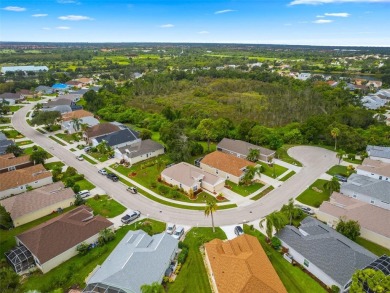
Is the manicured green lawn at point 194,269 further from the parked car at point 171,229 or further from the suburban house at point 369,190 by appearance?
the suburban house at point 369,190

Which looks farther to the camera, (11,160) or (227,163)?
(11,160)

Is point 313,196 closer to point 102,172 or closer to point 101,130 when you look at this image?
point 102,172

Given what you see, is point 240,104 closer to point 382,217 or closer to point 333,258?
point 382,217

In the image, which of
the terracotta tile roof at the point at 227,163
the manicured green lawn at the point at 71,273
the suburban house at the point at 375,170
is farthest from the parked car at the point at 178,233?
the suburban house at the point at 375,170

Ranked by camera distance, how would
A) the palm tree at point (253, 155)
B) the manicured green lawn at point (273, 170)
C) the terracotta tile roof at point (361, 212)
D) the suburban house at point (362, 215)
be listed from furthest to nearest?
the palm tree at point (253, 155) < the manicured green lawn at point (273, 170) < the terracotta tile roof at point (361, 212) < the suburban house at point (362, 215)

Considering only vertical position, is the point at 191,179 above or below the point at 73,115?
below

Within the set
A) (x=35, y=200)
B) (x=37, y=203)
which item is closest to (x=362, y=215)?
(x=37, y=203)
